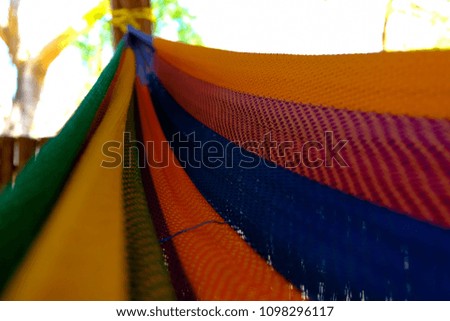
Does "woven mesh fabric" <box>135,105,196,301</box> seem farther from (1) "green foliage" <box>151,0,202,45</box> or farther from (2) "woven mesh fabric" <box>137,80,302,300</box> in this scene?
(1) "green foliage" <box>151,0,202,45</box>

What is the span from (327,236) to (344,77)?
0.29 m

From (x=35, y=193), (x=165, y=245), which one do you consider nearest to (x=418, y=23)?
(x=165, y=245)

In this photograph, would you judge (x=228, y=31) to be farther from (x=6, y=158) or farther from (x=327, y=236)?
(x=327, y=236)

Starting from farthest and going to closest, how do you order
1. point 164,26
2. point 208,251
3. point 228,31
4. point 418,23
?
point 228,31 → point 164,26 → point 418,23 → point 208,251

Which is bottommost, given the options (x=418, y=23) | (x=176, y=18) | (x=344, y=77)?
(x=344, y=77)

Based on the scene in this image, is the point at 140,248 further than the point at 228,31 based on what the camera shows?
No

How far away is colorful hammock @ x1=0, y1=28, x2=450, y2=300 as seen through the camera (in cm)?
48

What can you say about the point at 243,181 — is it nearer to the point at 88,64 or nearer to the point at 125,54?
the point at 125,54

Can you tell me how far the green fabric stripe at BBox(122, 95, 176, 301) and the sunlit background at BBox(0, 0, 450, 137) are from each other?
1999mm

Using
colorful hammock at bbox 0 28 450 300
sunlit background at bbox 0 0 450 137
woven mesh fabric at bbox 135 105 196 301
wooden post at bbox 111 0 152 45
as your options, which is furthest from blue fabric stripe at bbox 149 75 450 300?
sunlit background at bbox 0 0 450 137

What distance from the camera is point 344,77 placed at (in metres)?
0.75

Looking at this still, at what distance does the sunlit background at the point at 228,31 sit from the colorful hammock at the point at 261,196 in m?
1.93
